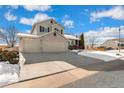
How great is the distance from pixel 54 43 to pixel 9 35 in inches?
699

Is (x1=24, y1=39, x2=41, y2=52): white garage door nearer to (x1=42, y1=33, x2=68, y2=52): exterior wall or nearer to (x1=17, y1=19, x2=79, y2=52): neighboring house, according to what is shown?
(x1=17, y1=19, x2=79, y2=52): neighboring house

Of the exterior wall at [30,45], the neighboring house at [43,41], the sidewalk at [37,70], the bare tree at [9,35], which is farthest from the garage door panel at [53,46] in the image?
the bare tree at [9,35]

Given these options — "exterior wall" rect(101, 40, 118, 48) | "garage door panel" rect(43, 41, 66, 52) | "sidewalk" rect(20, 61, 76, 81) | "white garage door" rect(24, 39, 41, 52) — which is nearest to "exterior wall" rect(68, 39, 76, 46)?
"garage door panel" rect(43, 41, 66, 52)

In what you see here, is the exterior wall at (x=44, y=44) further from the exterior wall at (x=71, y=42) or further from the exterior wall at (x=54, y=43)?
the exterior wall at (x=71, y=42)

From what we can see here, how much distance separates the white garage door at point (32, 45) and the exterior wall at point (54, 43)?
84cm

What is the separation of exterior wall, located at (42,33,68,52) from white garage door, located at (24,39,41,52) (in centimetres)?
84

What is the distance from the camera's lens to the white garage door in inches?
832

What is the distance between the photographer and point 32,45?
21.5 meters

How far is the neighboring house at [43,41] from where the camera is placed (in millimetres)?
21234

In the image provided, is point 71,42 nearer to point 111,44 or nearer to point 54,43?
point 54,43

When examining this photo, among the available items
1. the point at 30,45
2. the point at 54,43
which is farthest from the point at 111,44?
the point at 30,45

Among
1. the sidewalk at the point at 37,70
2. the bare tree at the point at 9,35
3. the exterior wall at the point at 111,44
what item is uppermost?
the bare tree at the point at 9,35
